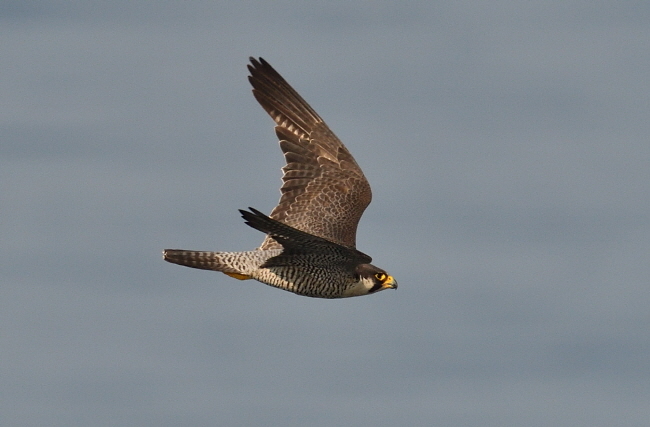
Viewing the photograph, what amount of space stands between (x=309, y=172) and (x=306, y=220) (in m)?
1.28

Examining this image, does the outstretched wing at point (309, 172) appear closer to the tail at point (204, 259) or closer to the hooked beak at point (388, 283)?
the tail at point (204, 259)

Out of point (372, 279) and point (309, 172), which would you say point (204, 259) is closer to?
point (372, 279)

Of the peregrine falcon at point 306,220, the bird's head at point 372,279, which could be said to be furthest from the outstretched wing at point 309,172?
the bird's head at point 372,279

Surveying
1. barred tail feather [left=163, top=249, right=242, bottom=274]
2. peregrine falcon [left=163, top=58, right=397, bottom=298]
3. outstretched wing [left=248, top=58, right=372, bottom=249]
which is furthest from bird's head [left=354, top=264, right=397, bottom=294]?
barred tail feather [left=163, top=249, right=242, bottom=274]

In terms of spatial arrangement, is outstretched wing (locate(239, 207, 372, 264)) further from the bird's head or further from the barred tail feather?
the barred tail feather

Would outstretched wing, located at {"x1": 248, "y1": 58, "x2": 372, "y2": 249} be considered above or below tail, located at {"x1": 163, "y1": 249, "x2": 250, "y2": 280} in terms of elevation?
above

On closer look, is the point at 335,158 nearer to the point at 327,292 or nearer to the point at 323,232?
the point at 323,232

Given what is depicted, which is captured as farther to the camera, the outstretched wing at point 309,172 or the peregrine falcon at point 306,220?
the outstretched wing at point 309,172

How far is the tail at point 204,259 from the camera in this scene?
2078 centimetres

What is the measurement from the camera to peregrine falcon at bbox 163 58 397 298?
19953mm

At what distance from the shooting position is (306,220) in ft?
72.6

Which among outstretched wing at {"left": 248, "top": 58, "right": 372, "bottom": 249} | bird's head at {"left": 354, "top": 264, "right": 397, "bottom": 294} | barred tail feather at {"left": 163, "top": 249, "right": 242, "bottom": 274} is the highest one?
outstretched wing at {"left": 248, "top": 58, "right": 372, "bottom": 249}

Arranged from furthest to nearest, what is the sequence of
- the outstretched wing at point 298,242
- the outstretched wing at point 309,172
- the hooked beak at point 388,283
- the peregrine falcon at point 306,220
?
the outstretched wing at point 309,172
the hooked beak at point 388,283
the peregrine falcon at point 306,220
the outstretched wing at point 298,242

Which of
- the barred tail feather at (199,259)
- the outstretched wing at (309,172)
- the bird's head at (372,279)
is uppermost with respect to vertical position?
the outstretched wing at (309,172)
